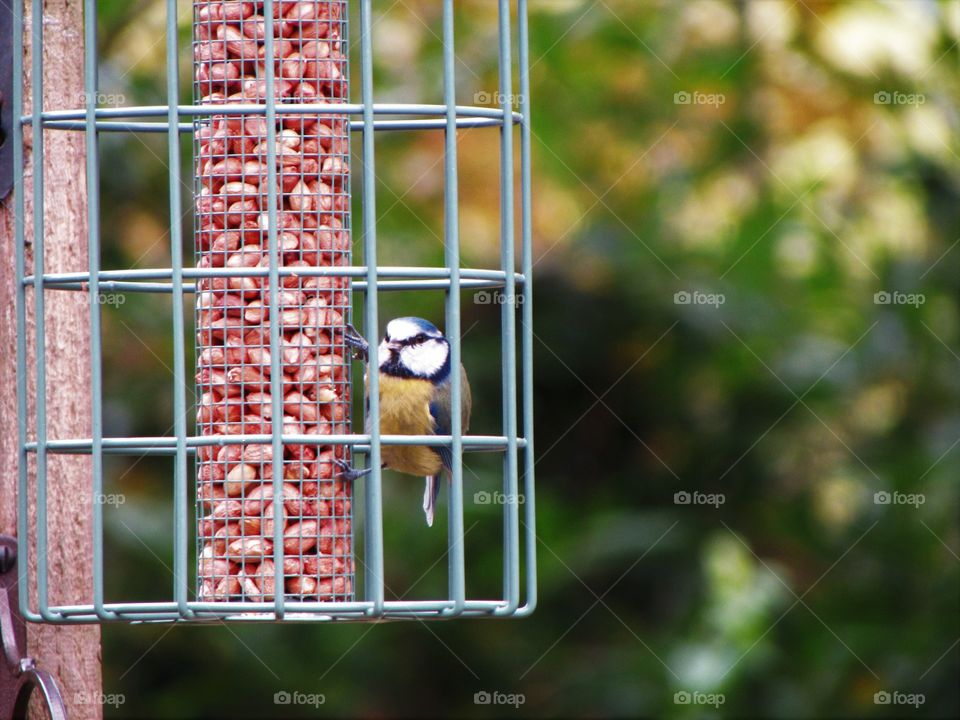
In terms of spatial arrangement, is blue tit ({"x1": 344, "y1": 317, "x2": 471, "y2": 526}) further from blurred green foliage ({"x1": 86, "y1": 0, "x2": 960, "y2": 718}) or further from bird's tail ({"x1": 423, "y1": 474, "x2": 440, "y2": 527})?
blurred green foliage ({"x1": 86, "y1": 0, "x2": 960, "y2": 718})

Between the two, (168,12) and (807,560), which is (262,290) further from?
(807,560)

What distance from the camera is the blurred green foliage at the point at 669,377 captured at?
6.32m

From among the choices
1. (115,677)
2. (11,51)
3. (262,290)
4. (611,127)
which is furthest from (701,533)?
(11,51)

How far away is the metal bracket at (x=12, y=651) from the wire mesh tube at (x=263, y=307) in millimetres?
477

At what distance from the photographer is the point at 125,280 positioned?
3.63 m

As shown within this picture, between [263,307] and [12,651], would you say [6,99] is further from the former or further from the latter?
[12,651]

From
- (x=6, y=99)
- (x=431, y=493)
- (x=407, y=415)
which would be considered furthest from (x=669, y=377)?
(x=6, y=99)

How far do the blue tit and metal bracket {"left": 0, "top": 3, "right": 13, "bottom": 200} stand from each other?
1.12m

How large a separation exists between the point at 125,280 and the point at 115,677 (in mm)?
3334

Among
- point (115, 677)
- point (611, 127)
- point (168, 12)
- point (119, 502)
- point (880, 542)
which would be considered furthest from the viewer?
point (611, 127)

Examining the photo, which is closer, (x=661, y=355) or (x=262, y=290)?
(x=262, y=290)

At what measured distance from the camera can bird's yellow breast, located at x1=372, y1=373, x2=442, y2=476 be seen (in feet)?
12.3

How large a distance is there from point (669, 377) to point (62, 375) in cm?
462

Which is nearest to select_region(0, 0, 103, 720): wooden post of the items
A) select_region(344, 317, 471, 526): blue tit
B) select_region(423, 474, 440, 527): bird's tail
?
select_region(344, 317, 471, 526): blue tit
